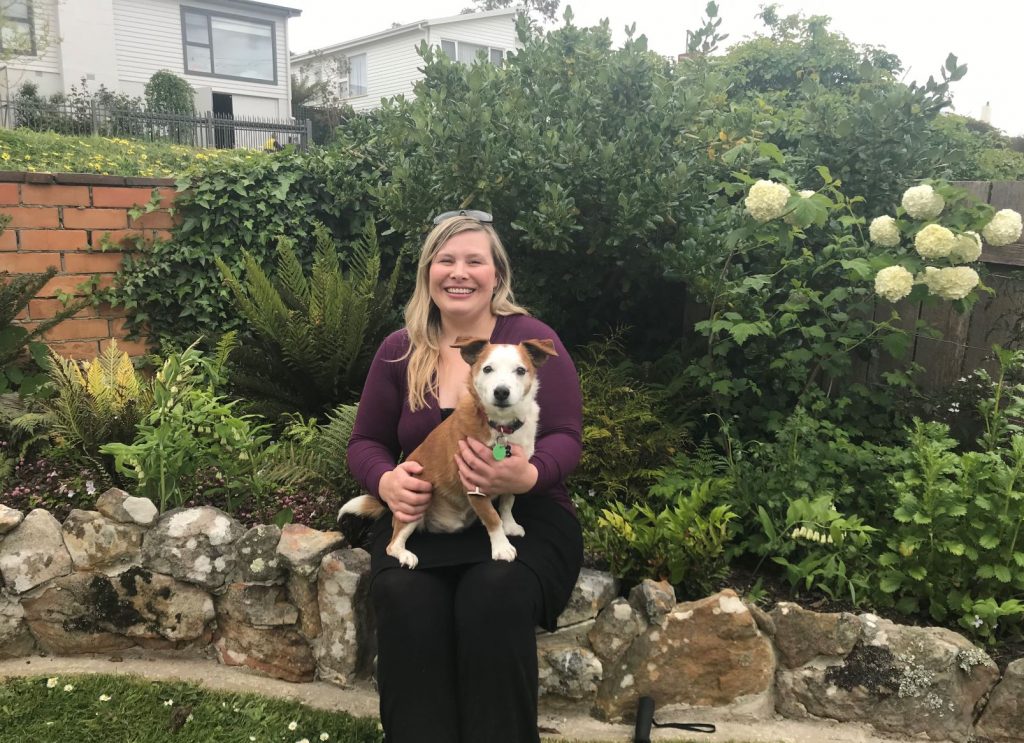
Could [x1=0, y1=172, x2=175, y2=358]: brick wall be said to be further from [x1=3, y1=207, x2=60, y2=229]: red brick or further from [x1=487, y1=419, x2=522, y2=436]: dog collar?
[x1=487, y1=419, x2=522, y2=436]: dog collar

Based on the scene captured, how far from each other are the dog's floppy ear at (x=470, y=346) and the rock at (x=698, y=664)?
1229 millimetres

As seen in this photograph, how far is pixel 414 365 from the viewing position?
2.71m

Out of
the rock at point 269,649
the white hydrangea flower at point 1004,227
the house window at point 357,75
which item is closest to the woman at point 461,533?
the rock at point 269,649

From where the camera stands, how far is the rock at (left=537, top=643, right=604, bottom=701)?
267 cm

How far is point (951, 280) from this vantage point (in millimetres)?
2840

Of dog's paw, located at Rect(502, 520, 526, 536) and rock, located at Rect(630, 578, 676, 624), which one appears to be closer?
dog's paw, located at Rect(502, 520, 526, 536)

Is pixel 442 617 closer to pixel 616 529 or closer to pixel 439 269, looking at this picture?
pixel 616 529

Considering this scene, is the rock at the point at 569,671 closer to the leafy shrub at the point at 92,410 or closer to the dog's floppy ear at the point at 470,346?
the dog's floppy ear at the point at 470,346

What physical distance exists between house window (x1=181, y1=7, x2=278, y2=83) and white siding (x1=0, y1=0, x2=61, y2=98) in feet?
12.9

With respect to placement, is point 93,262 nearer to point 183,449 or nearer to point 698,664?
point 183,449

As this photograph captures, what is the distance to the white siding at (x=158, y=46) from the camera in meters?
22.8

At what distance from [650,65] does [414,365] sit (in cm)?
224

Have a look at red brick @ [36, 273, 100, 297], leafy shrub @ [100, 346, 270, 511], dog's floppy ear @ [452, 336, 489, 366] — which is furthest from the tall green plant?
dog's floppy ear @ [452, 336, 489, 366]

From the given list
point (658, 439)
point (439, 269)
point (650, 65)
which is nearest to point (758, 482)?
point (658, 439)
